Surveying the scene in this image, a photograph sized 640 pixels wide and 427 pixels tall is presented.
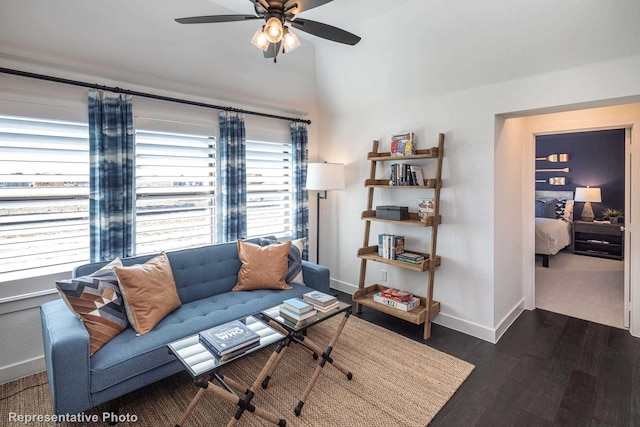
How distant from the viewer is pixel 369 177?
402 cm

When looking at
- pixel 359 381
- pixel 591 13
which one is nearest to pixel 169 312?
pixel 359 381

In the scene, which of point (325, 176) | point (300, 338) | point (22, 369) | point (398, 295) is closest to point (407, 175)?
point (325, 176)

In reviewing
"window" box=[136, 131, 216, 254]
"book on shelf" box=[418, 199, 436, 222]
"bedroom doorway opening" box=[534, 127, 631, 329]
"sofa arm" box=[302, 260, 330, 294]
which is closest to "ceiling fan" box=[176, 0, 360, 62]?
"window" box=[136, 131, 216, 254]

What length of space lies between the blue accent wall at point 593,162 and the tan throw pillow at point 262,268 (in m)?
6.90

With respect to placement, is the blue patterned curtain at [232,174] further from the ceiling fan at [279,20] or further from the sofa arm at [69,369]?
the sofa arm at [69,369]

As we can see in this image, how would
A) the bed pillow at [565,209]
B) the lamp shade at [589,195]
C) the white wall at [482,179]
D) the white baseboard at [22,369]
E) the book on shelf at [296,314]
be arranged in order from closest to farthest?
the book on shelf at [296,314] < the white baseboard at [22,369] < the white wall at [482,179] < the lamp shade at [589,195] < the bed pillow at [565,209]

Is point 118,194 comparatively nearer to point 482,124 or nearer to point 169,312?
point 169,312

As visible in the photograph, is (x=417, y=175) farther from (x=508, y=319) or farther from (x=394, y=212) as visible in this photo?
(x=508, y=319)

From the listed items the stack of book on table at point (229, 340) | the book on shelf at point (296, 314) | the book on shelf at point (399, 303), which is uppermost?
the book on shelf at point (296, 314)

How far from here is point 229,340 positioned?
1.89 m

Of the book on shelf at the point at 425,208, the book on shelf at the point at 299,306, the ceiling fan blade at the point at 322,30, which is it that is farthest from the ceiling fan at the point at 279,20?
the book on shelf at the point at 425,208

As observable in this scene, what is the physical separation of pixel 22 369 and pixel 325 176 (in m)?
3.20

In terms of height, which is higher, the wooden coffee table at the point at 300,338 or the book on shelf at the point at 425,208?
the book on shelf at the point at 425,208

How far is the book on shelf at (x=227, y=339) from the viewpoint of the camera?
5.97 feet
